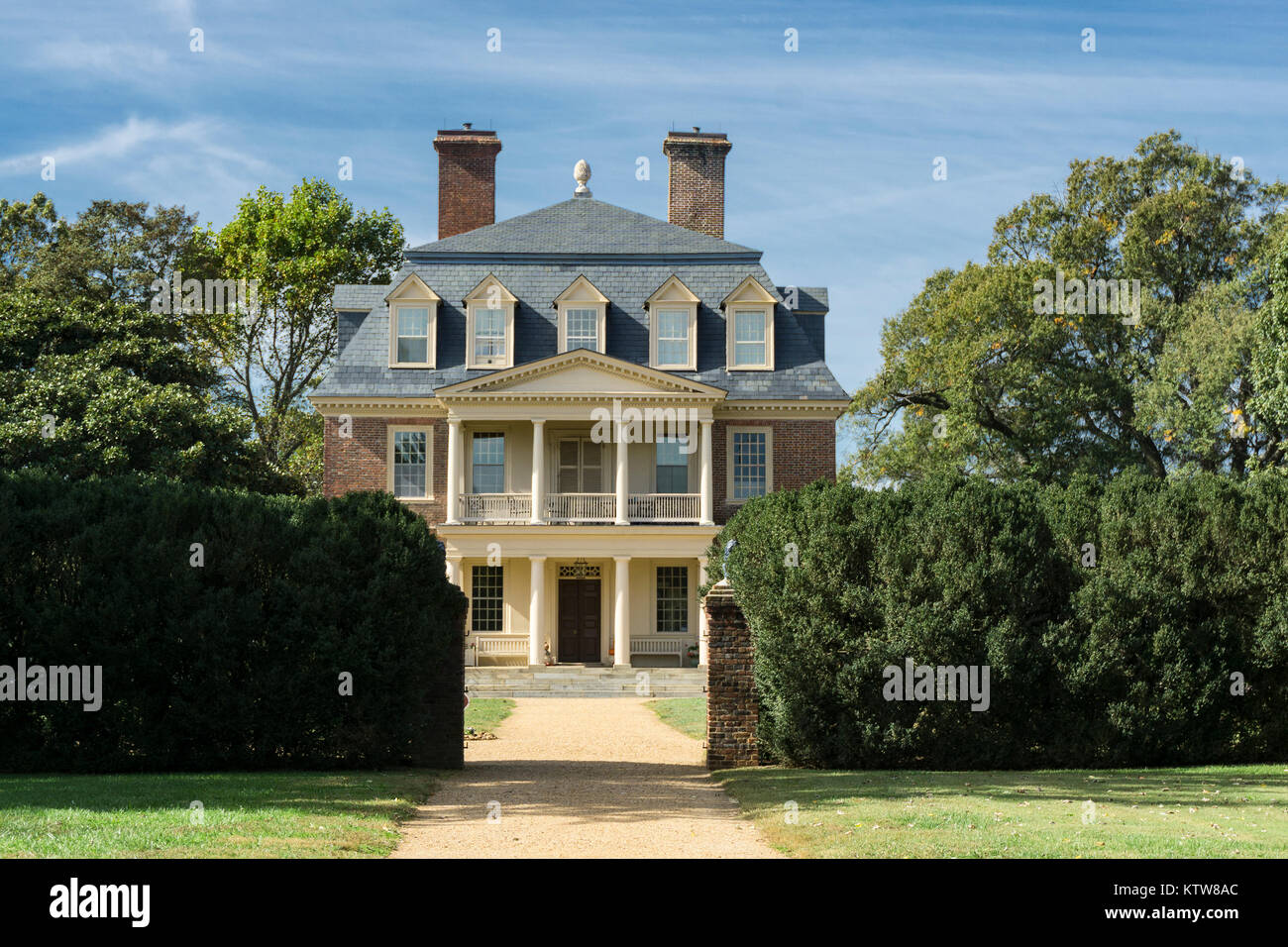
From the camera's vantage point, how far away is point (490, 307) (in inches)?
1497

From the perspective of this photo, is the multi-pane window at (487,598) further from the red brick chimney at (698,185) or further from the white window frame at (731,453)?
the red brick chimney at (698,185)

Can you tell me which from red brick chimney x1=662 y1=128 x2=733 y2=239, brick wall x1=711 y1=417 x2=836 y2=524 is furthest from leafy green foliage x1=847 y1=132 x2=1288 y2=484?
red brick chimney x1=662 y1=128 x2=733 y2=239

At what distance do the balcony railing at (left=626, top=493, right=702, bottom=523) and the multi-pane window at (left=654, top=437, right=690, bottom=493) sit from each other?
0.57 meters

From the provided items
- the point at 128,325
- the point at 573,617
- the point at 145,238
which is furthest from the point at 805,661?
the point at 145,238

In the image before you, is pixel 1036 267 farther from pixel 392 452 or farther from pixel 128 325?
pixel 128 325

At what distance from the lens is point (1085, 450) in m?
40.5

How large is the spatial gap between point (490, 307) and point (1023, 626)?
80.8ft

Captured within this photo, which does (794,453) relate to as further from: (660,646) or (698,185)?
(698,185)

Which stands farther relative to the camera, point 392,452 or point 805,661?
point 392,452

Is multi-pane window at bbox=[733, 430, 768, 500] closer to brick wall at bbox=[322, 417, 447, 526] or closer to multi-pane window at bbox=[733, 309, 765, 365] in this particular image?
multi-pane window at bbox=[733, 309, 765, 365]

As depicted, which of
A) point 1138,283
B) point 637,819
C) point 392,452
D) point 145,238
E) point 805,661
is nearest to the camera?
point 637,819

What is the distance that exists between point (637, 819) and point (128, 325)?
27.0 metres

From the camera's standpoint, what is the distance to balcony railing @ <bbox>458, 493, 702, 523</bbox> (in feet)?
121

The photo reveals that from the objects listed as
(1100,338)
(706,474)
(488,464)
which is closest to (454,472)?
(488,464)
